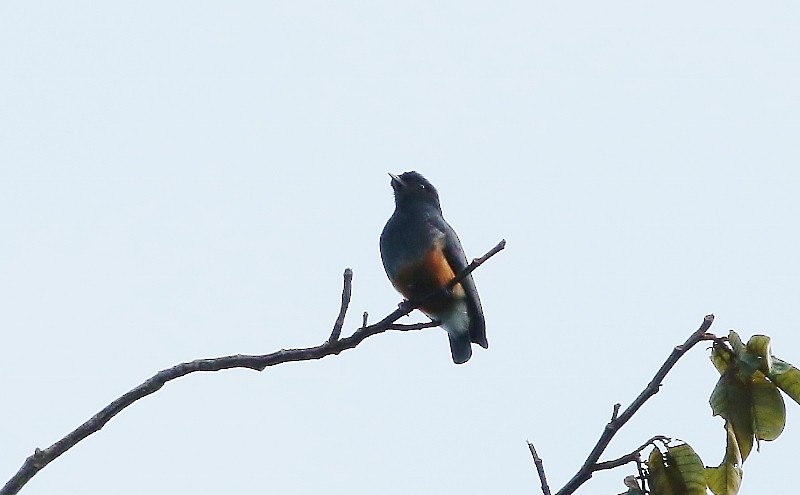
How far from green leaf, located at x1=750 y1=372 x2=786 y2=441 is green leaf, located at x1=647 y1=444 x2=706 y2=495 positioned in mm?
237

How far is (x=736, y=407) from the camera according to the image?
3893mm

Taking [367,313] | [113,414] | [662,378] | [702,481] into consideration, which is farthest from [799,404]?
[113,414]

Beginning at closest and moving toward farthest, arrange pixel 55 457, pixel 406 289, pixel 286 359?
pixel 55 457 → pixel 286 359 → pixel 406 289

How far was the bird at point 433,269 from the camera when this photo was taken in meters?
6.56

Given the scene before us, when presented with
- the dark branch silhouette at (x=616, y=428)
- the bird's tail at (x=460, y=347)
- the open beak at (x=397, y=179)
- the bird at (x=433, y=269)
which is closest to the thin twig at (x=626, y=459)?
the dark branch silhouette at (x=616, y=428)

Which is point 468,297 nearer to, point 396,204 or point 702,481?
point 396,204

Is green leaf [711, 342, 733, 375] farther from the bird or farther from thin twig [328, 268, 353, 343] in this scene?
the bird

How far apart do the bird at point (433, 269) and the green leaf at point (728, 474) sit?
2.36 m

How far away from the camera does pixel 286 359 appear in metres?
3.77

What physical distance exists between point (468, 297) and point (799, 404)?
3.20 m

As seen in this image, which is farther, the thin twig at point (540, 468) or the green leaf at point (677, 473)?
the green leaf at point (677, 473)

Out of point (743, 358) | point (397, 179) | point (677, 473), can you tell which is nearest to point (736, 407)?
point (743, 358)

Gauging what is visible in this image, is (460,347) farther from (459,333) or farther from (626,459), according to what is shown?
(626,459)

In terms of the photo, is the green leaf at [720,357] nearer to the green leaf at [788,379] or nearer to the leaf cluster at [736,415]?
the leaf cluster at [736,415]
